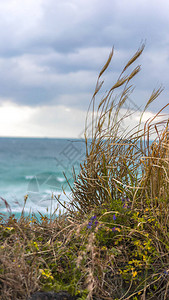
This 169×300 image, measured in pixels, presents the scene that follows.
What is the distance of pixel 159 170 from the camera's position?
2.46 metres

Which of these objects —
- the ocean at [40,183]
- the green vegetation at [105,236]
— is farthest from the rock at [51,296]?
the ocean at [40,183]

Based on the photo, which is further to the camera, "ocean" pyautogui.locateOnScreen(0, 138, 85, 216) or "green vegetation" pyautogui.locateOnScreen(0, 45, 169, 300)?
"ocean" pyautogui.locateOnScreen(0, 138, 85, 216)

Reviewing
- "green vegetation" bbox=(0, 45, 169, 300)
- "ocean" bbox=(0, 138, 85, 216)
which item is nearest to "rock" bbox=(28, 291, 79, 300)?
"green vegetation" bbox=(0, 45, 169, 300)

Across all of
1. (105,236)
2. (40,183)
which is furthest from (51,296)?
(40,183)

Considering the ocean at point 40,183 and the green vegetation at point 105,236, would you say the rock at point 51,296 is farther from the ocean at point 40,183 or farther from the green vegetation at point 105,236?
the ocean at point 40,183

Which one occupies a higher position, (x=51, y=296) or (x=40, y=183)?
(x=51, y=296)

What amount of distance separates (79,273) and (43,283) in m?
0.25

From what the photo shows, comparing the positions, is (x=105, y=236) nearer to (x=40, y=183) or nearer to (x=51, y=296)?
(x=51, y=296)

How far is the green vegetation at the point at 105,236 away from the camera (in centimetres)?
203

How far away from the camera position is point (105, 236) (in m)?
2.41

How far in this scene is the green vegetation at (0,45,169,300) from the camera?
6.65ft

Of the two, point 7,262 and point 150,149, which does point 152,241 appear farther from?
point 7,262

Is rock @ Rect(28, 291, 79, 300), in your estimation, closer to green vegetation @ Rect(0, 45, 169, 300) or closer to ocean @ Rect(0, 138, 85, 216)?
green vegetation @ Rect(0, 45, 169, 300)

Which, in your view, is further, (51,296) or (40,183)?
(40,183)
